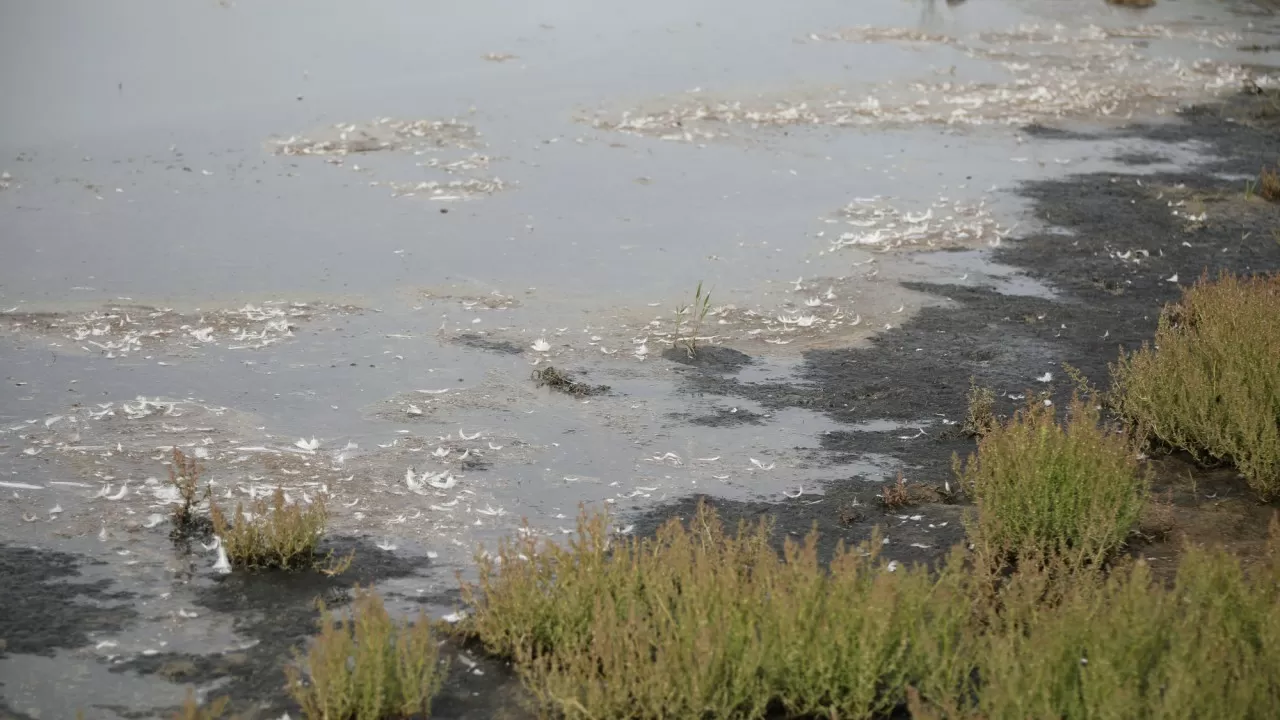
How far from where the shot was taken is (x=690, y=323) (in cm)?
1081

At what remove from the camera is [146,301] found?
10906 millimetres

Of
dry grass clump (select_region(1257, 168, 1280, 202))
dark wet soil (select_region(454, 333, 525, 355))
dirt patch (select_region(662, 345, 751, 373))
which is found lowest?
dirt patch (select_region(662, 345, 751, 373))

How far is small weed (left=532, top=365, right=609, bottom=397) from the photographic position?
9367 mm

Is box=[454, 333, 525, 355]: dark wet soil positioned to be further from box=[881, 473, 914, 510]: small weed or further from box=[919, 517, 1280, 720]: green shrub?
box=[919, 517, 1280, 720]: green shrub

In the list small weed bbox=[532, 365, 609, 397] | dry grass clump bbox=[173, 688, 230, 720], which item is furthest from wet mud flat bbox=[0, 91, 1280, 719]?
dry grass clump bbox=[173, 688, 230, 720]

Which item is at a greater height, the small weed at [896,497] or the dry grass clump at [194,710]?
the dry grass clump at [194,710]

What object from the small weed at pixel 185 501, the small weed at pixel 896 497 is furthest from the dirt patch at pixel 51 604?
the small weed at pixel 896 497

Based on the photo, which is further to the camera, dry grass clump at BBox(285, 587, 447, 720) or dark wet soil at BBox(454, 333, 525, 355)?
dark wet soil at BBox(454, 333, 525, 355)

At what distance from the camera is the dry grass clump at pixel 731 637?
5004mm

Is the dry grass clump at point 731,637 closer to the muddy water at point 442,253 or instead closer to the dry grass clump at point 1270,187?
the muddy water at point 442,253

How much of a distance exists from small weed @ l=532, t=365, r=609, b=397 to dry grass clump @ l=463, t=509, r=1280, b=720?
3.61 m

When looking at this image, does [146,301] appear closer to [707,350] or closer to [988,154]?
[707,350]

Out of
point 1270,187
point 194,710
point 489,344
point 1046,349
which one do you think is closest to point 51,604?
point 194,710

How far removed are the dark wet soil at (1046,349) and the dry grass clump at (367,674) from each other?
2279 millimetres
